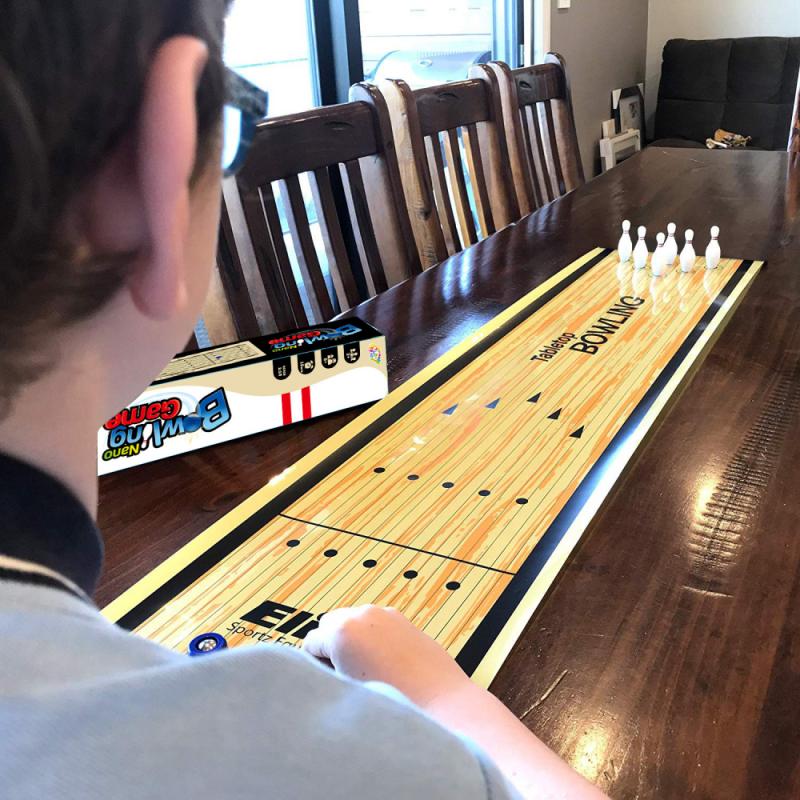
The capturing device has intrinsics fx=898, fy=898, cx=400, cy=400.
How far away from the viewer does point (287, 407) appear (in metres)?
1.00

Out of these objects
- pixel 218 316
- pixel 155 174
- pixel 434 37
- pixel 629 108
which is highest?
pixel 155 174

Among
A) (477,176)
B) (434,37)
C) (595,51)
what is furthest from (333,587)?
(595,51)

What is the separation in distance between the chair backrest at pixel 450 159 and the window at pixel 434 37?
99cm

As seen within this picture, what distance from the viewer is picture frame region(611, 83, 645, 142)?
4891 mm

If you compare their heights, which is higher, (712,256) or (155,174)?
(155,174)

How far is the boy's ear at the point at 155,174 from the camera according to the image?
0.28 meters

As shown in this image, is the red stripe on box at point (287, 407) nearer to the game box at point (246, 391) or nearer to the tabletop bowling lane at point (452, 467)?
the game box at point (246, 391)

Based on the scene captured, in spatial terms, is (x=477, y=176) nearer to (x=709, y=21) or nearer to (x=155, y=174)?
(x=155, y=174)

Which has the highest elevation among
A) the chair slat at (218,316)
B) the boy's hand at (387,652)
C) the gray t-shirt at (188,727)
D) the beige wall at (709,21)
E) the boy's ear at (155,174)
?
the boy's ear at (155,174)

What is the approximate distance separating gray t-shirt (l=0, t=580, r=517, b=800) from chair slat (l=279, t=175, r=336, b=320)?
4.46 feet

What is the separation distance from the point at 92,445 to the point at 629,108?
17.0 feet

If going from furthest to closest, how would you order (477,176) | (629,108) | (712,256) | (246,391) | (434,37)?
(629,108) → (434,37) → (477,176) → (712,256) → (246,391)

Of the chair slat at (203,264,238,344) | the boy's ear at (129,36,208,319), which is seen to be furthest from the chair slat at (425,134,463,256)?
the boy's ear at (129,36,208,319)

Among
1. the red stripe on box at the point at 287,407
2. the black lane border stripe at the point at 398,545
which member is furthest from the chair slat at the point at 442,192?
the black lane border stripe at the point at 398,545
